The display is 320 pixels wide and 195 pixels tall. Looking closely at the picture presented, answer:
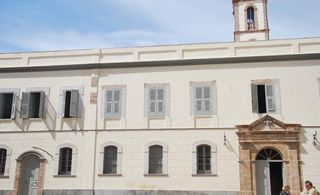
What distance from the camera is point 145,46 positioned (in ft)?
66.8

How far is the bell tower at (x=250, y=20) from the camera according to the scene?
31438 mm

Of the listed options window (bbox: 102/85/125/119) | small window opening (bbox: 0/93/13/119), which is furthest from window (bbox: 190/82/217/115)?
small window opening (bbox: 0/93/13/119)

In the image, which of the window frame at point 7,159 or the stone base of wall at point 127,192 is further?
the window frame at point 7,159

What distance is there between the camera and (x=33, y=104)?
20.4 m

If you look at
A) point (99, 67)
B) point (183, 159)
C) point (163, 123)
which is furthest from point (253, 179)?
point (99, 67)

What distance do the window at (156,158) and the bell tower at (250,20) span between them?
16.3 metres

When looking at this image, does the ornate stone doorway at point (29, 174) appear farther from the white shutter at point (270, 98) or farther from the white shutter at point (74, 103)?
the white shutter at point (270, 98)

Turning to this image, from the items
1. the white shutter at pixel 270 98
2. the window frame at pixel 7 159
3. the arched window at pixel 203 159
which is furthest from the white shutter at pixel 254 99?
the window frame at pixel 7 159

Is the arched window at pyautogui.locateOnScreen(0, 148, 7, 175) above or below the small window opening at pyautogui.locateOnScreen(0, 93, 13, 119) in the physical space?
below

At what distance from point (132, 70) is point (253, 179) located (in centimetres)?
836

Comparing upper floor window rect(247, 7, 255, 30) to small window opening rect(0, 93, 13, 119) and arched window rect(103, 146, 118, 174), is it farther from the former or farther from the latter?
small window opening rect(0, 93, 13, 119)

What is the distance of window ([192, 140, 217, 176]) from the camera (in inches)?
711

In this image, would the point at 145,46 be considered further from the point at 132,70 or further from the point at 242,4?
the point at 242,4

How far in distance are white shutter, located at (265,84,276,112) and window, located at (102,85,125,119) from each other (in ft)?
24.2
